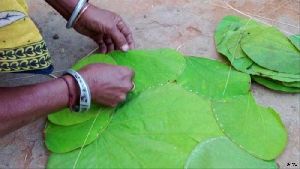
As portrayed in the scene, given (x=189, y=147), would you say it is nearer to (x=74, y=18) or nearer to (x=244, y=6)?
(x=74, y=18)

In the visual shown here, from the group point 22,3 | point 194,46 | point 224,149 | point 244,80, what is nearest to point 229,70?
point 244,80

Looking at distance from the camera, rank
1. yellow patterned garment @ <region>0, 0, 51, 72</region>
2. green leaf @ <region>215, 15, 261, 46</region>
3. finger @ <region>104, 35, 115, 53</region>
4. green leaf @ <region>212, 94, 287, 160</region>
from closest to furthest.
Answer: yellow patterned garment @ <region>0, 0, 51, 72</region> → green leaf @ <region>212, 94, 287, 160</region> → finger @ <region>104, 35, 115, 53</region> → green leaf @ <region>215, 15, 261, 46</region>

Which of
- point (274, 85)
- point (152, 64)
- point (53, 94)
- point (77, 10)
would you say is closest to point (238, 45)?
point (274, 85)

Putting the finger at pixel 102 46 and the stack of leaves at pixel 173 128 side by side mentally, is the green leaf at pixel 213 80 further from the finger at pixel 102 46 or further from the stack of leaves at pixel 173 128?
the finger at pixel 102 46

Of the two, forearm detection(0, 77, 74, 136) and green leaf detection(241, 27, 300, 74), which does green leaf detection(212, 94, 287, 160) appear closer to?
green leaf detection(241, 27, 300, 74)

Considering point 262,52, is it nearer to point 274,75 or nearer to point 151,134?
point 274,75

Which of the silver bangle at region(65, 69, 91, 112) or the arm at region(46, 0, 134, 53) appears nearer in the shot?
the silver bangle at region(65, 69, 91, 112)

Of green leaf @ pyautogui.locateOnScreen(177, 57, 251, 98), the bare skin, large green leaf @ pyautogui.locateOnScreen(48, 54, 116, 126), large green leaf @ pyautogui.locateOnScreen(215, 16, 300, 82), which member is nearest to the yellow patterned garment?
the bare skin

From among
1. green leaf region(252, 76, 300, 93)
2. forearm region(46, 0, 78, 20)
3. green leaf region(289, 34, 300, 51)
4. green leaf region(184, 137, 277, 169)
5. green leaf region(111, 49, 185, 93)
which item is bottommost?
green leaf region(184, 137, 277, 169)
